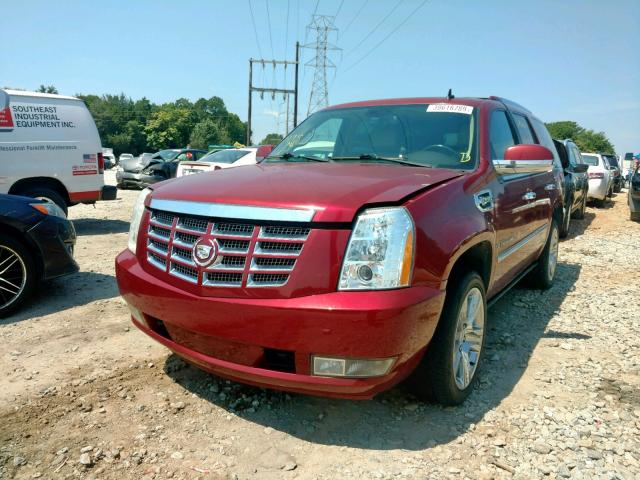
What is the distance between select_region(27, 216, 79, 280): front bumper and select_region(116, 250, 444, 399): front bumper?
7.64ft

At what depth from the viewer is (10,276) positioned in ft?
13.4

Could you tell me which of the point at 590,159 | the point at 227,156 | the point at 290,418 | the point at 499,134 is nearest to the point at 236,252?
the point at 290,418

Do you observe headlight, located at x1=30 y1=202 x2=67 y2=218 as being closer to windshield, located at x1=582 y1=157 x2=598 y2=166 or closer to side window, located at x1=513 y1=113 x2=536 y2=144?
side window, located at x1=513 y1=113 x2=536 y2=144

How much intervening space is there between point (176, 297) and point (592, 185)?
13.7 m

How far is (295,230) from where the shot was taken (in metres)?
2.16

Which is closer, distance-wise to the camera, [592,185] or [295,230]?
[295,230]

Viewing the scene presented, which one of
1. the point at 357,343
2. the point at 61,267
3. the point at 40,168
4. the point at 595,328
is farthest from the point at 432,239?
the point at 40,168

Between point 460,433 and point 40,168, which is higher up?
point 40,168

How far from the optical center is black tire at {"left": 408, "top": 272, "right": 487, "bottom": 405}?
8.09 ft

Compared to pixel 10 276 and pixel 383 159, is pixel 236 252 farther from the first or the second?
pixel 10 276

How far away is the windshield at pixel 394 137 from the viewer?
322 cm

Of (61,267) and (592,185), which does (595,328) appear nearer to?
(61,267)

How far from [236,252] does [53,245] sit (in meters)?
2.82

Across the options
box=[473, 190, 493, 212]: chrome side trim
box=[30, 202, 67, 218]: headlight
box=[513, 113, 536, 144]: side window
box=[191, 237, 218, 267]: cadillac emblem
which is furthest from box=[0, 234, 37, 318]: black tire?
box=[513, 113, 536, 144]: side window
